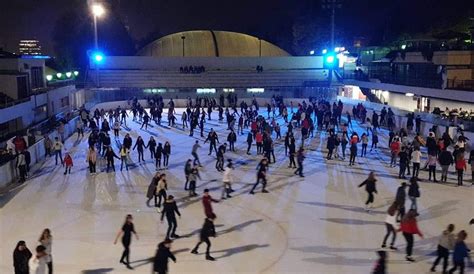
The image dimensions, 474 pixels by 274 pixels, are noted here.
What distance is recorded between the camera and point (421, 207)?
1579 cm

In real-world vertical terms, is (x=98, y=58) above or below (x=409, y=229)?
above

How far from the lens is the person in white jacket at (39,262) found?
383 inches

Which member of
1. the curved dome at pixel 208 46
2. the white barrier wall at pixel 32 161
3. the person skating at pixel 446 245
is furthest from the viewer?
the curved dome at pixel 208 46

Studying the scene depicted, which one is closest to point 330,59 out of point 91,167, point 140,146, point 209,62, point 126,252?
point 209,62

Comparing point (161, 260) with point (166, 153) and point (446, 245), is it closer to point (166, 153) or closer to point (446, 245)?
point (446, 245)

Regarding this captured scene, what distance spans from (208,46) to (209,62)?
14499 mm

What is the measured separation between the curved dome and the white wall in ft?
41.0

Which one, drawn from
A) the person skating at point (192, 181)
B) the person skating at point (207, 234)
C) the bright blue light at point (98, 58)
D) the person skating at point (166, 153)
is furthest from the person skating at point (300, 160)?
the bright blue light at point (98, 58)

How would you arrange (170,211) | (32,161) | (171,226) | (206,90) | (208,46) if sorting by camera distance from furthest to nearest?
(208,46) → (206,90) → (32,161) → (171,226) → (170,211)

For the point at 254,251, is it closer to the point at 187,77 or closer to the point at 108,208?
the point at 108,208

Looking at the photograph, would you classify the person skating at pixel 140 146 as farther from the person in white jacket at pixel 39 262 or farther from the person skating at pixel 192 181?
the person in white jacket at pixel 39 262

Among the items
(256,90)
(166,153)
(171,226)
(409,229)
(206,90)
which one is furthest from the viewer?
(206,90)

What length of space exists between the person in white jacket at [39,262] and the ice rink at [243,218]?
1153 millimetres

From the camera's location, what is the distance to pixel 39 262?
32.0ft
